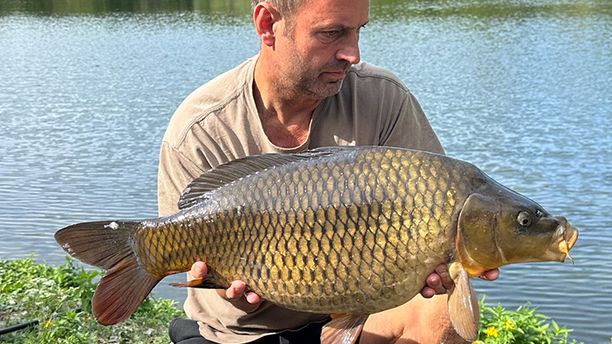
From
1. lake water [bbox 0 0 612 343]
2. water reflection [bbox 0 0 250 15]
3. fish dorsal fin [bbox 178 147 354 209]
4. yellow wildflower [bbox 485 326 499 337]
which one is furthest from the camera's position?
water reflection [bbox 0 0 250 15]

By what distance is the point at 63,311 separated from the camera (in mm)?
3545

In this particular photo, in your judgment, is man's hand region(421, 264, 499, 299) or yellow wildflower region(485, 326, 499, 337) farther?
yellow wildflower region(485, 326, 499, 337)

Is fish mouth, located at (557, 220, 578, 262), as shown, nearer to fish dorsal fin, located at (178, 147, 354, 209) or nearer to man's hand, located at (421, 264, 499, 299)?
man's hand, located at (421, 264, 499, 299)

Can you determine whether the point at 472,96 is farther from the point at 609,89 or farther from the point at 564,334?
the point at 564,334

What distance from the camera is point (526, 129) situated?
809cm

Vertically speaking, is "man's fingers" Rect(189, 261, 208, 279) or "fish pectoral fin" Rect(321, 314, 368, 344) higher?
"man's fingers" Rect(189, 261, 208, 279)

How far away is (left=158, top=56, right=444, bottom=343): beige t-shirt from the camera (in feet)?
7.82

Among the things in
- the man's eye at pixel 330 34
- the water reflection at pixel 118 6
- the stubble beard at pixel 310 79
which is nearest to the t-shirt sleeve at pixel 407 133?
the stubble beard at pixel 310 79

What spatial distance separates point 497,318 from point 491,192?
1476mm

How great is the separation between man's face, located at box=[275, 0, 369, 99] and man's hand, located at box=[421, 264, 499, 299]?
62 cm

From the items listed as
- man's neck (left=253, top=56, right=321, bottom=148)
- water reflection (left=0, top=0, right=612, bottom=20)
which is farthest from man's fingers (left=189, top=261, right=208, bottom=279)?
water reflection (left=0, top=0, right=612, bottom=20)

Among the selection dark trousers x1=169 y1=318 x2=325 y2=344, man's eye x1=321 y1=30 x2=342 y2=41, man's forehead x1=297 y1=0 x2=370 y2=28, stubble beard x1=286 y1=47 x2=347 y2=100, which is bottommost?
dark trousers x1=169 y1=318 x2=325 y2=344

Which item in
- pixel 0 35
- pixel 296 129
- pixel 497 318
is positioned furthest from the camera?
pixel 0 35

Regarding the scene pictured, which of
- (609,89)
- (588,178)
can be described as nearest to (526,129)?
(588,178)
